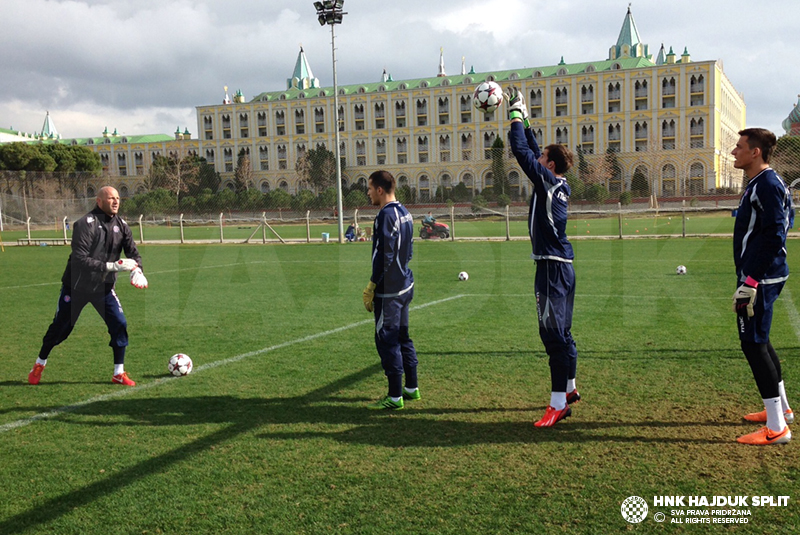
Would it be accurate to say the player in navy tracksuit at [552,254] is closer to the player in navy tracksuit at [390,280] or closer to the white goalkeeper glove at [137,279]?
the player in navy tracksuit at [390,280]

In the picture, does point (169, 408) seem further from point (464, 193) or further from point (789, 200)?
point (464, 193)

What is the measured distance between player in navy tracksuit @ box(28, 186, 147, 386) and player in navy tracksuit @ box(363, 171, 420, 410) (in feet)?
9.12

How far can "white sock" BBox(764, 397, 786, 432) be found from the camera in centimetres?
461

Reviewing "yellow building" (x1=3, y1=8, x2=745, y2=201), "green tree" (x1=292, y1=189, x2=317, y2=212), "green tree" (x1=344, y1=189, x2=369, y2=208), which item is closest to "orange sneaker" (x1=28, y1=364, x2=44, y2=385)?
"green tree" (x1=344, y1=189, x2=369, y2=208)

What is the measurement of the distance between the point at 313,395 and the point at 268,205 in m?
38.7

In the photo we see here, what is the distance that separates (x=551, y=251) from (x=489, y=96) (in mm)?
2231

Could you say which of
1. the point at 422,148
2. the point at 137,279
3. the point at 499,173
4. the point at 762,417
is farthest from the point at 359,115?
the point at 762,417

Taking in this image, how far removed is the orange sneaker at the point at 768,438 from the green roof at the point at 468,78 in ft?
280

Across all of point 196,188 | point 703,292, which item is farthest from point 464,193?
point 703,292

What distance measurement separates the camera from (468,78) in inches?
3821

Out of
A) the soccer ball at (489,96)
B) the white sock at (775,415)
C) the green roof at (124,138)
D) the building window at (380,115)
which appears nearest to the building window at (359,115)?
the building window at (380,115)

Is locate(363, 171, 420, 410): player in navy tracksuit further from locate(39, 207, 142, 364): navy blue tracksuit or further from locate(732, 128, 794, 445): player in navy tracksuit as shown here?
locate(39, 207, 142, 364): navy blue tracksuit

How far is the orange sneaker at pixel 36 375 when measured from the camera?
264 inches

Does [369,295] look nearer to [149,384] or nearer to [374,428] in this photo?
[374,428]
